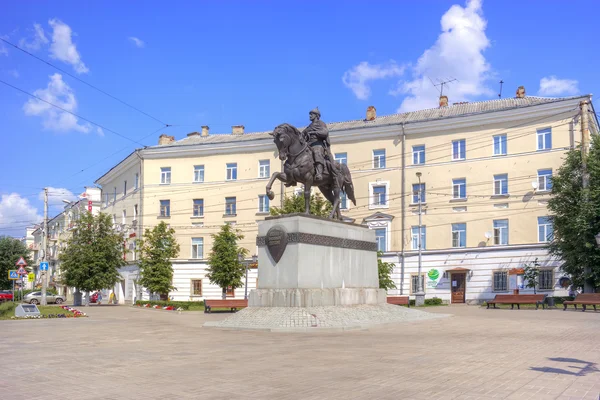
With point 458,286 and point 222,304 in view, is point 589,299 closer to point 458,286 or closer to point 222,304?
point 458,286

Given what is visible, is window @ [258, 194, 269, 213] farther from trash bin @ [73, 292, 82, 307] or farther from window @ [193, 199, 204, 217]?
trash bin @ [73, 292, 82, 307]

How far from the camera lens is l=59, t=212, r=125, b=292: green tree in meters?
45.8

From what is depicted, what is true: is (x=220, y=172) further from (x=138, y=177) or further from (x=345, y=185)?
(x=345, y=185)

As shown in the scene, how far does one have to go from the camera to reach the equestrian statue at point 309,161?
785 inches

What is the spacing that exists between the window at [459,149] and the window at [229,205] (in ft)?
65.0

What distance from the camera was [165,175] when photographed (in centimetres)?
5606

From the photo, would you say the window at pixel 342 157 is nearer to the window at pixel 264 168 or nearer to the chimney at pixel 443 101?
the window at pixel 264 168

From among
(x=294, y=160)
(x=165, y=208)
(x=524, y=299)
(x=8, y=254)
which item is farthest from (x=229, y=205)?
(x=8, y=254)

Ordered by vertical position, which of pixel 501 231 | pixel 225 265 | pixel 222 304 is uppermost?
pixel 501 231

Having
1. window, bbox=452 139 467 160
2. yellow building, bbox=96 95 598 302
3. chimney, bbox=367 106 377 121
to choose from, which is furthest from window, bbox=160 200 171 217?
window, bbox=452 139 467 160

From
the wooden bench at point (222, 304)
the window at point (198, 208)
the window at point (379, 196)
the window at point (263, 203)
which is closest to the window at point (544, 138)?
the window at point (379, 196)

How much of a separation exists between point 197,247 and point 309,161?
118 feet

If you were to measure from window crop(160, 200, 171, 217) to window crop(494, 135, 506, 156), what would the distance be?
29.3m

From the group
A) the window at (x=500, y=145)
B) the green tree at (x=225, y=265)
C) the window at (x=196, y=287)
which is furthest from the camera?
the window at (x=196, y=287)
